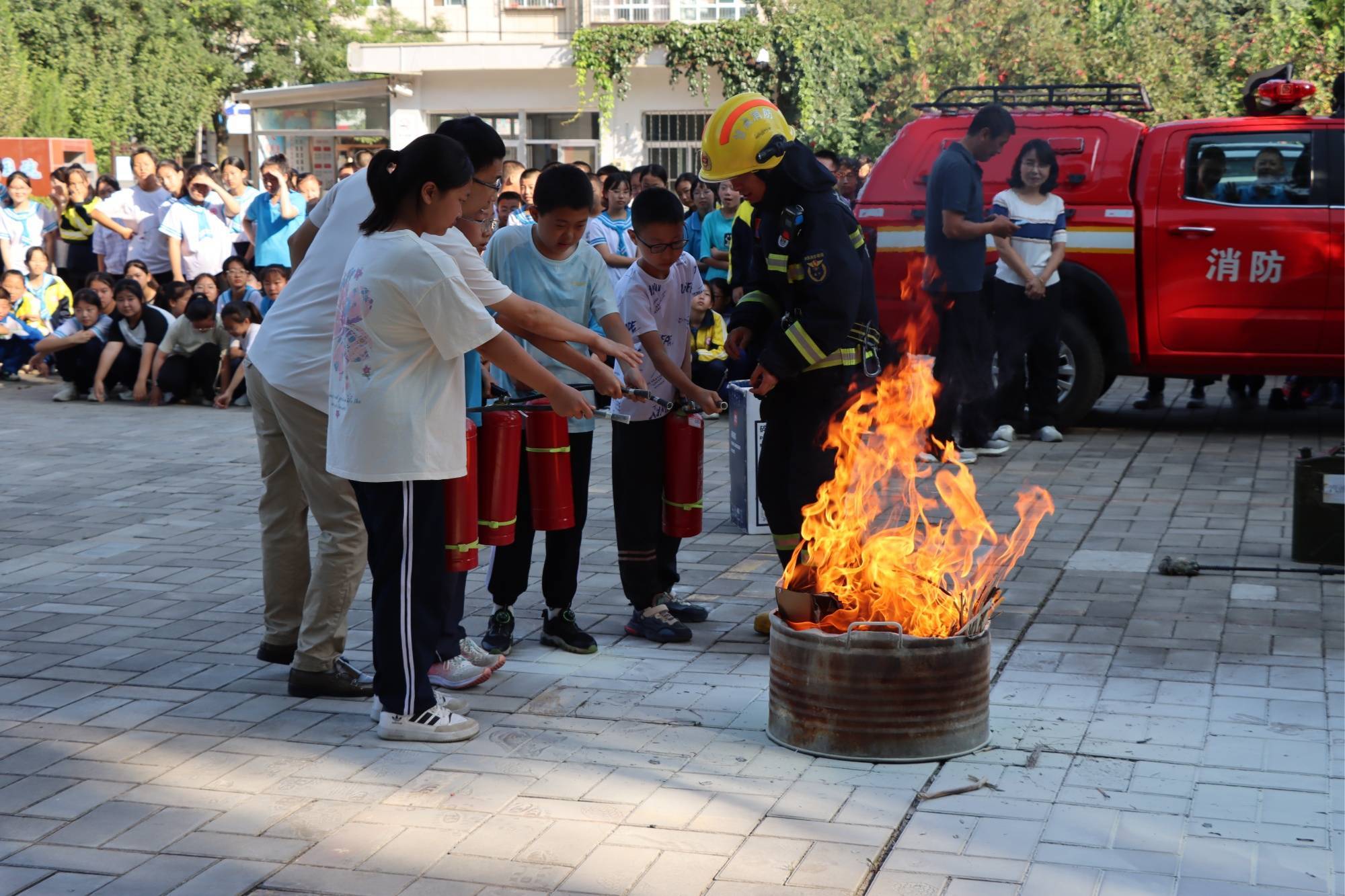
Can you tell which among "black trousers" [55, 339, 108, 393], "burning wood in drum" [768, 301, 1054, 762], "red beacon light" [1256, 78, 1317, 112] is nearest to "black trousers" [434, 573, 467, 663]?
"burning wood in drum" [768, 301, 1054, 762]

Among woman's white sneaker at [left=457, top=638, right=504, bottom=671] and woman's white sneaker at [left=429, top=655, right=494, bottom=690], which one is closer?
woman's white sneaker at [left=429, top=655, right=494, bottom=690]

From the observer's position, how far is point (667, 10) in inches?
1441

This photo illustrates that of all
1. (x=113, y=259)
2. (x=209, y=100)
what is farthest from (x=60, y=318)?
(x=209, y=100)

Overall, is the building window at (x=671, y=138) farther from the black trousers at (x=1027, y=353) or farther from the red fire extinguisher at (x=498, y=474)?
the red fire extinguisher at (x=498, y=474)

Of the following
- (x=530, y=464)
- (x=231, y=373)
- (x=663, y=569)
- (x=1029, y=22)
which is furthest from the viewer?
(x=1029, y=22)

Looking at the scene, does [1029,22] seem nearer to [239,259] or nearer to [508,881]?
[239,259]

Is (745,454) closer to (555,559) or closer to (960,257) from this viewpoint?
(555,559)

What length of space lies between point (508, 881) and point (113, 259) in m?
13.4

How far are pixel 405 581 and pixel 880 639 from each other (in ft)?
4.89

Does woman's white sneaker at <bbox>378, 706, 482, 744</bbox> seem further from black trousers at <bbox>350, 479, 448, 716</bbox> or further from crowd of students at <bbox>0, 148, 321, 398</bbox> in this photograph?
crowd of students at <bbox>0, 148, 321, 398</bbox>

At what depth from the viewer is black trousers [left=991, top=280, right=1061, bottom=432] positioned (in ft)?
36.1

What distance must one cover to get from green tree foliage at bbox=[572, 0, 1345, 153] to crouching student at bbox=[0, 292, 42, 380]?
960 cm

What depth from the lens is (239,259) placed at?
551 inches

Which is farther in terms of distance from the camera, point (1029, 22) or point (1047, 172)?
point (1029, 22)
